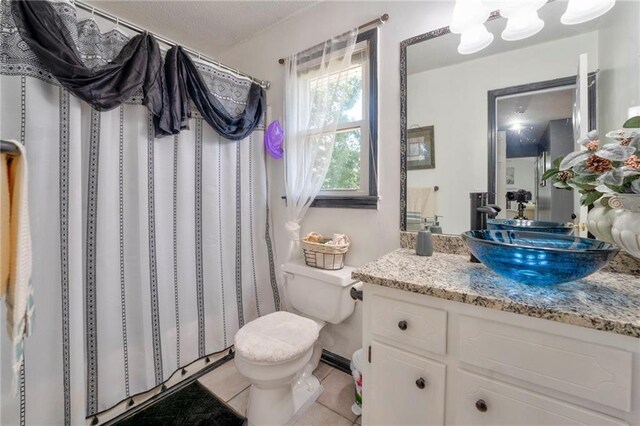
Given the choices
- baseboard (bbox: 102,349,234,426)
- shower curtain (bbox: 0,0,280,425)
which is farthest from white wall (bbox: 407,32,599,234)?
baseboard (bbox: 102,349,234,426)

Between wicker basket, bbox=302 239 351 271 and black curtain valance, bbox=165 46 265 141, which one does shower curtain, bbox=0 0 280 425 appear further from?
wicker basket, bbox=302 239 351 271

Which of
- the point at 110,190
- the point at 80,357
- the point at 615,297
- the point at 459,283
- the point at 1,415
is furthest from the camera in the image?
the point at 110,190

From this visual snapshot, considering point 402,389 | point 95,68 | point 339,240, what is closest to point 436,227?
point 339,240

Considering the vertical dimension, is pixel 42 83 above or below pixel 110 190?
above

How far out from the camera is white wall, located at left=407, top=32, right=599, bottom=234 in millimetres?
1113

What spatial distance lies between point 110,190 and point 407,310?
1426 millimetres

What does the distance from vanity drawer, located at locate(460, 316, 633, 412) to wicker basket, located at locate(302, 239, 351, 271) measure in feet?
2.63

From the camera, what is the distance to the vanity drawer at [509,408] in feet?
2.04

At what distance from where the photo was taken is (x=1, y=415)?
3.25ft

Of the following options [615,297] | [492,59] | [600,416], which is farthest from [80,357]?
[492,59]

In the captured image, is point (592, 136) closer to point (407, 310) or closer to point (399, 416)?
point (407, 310)

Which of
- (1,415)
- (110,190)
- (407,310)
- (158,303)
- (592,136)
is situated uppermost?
(592,136)

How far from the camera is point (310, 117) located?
163cm

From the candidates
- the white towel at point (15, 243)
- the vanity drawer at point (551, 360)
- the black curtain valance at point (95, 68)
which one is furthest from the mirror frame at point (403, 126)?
the white towel at point (15, 243)
